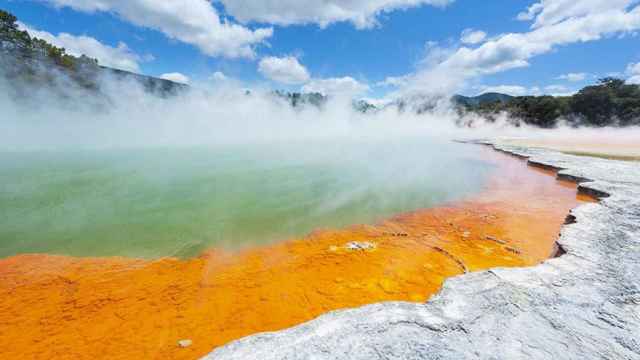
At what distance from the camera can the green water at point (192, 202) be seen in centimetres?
480

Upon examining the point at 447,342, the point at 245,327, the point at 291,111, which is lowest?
the point at 245,327

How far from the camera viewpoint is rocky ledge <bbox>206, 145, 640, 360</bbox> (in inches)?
67.3

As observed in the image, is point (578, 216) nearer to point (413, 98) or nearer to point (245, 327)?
point (245, 327)

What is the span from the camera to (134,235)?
4.96 m

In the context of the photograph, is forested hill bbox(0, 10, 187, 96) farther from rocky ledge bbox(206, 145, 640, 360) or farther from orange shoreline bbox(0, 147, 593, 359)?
rocky ledge bbox(206, 145, 640, 360)

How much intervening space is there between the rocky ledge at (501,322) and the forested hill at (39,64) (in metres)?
39.6

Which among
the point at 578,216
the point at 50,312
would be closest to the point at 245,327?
the point at 50,312

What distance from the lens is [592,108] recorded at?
3388 centimetres

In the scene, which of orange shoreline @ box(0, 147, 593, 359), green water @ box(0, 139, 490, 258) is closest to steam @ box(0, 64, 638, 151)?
green water @ box(0, 139, 490, 258)

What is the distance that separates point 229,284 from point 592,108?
4646 centimetres

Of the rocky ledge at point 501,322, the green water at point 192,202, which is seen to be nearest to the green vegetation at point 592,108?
the green water at point 192,202

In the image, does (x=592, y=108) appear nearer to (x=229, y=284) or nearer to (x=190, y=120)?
(x=229, y=284)

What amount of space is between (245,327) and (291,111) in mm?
52167

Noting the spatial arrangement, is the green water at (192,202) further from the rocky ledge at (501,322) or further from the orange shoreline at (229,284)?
the rocky ledge at (501,322)
